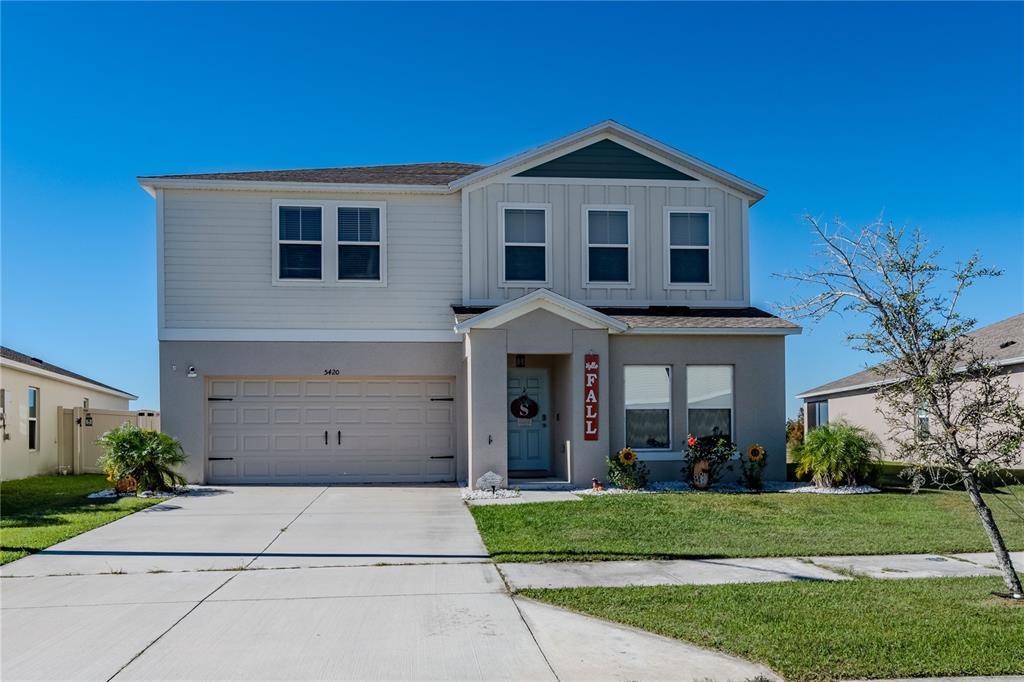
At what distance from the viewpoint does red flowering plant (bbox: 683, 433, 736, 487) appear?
52.2 ft

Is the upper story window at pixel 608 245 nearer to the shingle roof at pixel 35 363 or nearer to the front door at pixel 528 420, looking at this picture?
the front door at pixel 528 420

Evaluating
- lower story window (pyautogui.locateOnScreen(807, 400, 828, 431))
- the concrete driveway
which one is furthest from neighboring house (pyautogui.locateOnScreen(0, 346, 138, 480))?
lower story window (pyautogui.locateOnScreen(807, 400, 828, 431))

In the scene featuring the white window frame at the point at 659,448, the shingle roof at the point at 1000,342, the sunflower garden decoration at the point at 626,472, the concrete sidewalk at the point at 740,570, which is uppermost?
the shingle roof at the point at 1000,342

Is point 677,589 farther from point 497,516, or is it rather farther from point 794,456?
point 794,456

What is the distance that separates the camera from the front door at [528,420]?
17688mm

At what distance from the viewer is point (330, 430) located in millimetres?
17516

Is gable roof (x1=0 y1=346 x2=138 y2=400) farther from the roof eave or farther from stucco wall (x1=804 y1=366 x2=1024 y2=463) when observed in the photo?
stucco wall (x1=804 y1=366 x2=1024 y2=463)

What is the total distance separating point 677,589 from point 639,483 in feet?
25.6

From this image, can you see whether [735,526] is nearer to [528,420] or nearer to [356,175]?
[528,420]

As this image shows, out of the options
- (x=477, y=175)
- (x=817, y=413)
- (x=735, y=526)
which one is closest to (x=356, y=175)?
(x=477, y=175)

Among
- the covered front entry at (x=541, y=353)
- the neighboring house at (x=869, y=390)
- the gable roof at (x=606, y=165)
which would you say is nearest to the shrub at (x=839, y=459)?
the neighboring house at (x=869, y=390)

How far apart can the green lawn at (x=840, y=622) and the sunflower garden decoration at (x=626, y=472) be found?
24.1 ft

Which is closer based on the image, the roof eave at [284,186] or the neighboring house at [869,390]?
the roof eave at [284,186]

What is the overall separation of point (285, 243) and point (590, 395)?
676 centimetres
